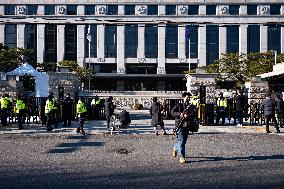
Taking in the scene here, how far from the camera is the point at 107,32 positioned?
65875 mm

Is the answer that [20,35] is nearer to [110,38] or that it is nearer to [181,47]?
[110,38]

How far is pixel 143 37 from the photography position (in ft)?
214

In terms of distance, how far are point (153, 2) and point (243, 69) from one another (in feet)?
74.3

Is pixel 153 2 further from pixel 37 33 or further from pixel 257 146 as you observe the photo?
pixel 257 146

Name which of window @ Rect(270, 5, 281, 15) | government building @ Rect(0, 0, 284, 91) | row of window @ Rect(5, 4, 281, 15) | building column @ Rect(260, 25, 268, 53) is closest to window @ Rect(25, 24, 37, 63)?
government building @ Rect(0, 0, 284, 91)

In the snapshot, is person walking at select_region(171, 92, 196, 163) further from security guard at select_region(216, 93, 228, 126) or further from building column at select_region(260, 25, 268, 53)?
building column at select_region(260, 25, 268, 53)

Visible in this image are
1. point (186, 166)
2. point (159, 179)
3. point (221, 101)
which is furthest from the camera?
point (221, 101)

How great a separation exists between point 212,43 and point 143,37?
1282 centimetres

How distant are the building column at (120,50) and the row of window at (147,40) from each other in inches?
30.7

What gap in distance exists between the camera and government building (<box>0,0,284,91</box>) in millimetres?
64375

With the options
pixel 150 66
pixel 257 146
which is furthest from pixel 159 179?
pixel 150 66

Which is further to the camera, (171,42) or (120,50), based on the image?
(171,42)

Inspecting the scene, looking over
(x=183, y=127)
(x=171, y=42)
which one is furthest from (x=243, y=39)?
(x=183, y=127)

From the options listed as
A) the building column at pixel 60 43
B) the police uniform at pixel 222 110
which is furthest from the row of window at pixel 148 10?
the police uniform at pixel 222 110
